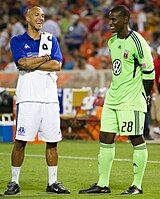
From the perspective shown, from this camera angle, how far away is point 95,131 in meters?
19.9

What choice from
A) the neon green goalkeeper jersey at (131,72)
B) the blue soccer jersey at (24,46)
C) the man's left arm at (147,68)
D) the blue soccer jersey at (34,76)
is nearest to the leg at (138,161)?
the neon green goalkeeper jersey at (131,72)

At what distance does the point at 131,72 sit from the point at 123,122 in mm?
592

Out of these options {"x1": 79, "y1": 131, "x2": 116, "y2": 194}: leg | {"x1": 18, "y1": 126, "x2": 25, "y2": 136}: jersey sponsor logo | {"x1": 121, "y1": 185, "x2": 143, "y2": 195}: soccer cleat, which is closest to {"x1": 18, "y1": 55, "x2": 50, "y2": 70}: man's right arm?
{"x1": 18, "y1": 126, "x2": 25, "y2": 136}: jersey sponsor logo

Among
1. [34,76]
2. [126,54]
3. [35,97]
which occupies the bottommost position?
[35,97]

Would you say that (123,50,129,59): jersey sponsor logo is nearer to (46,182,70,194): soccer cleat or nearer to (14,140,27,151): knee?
(14,140,27,151): knee

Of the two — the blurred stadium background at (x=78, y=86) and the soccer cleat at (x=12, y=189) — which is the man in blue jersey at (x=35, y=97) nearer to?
the soccer cleat at (x=12, y=189)

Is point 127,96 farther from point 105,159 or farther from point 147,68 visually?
point 105,159

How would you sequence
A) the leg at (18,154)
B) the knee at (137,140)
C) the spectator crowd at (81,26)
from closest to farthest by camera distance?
the knee at (137,140) → the leg at (18,154) → the spectator crowd at (81,26)

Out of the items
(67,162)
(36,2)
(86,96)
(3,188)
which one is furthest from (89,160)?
(36,2)

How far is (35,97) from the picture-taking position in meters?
10.9

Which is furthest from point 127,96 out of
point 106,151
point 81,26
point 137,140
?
point 81,26

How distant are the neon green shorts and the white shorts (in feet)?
1.98

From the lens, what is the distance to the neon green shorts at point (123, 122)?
10.8m

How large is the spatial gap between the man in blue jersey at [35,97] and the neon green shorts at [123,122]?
617 mm
